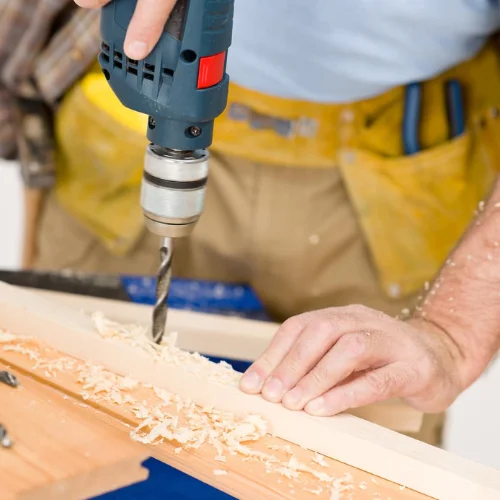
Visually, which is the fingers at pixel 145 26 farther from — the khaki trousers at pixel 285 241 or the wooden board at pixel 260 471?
the khaki trousers at pixel 285 241

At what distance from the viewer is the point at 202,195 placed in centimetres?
115

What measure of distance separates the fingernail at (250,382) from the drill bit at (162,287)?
174 millimetres

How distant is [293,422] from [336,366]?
0.34 feet

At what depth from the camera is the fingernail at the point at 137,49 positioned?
1.03 m

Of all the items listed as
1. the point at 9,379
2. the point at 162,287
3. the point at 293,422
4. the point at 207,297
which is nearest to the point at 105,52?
the point at 162,287

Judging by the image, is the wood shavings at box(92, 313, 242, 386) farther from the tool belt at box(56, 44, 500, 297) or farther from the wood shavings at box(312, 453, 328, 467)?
the tool belt at box(56, 44, 500, 297)

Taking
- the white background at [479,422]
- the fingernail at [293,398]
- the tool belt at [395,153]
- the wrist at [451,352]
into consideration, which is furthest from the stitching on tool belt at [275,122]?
the white background at [479,422]

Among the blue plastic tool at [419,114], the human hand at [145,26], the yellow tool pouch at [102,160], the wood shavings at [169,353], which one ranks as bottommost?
the wood shavings at [169,353]

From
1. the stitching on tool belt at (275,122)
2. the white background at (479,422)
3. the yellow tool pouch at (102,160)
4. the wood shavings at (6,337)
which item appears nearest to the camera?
the wood shavings at (6,337)

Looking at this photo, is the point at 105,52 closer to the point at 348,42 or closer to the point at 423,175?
the point at 348,42

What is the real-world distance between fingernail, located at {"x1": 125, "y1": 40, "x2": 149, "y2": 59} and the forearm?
66 cm

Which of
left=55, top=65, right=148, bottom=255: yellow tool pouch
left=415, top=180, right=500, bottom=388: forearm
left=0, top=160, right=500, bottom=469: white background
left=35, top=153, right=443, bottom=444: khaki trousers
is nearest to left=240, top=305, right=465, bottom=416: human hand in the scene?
left=415, top=180, right=500, bottom=388: forearm

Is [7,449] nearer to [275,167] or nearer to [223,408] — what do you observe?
[223,408]

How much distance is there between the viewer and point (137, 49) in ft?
3.39
